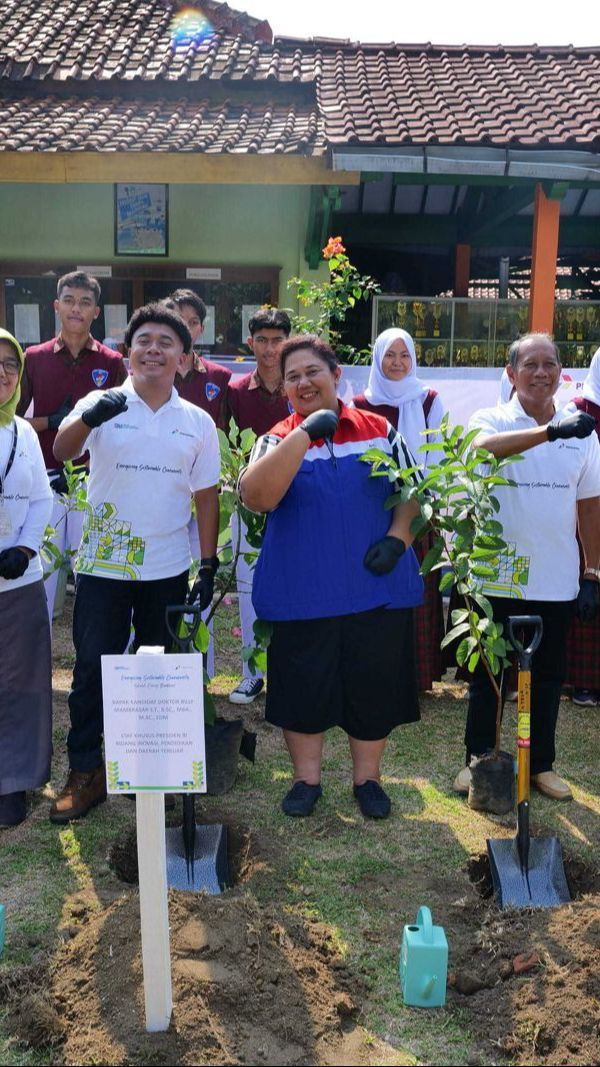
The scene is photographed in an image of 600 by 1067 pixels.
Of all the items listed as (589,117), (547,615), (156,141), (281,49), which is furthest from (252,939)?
(281,49)

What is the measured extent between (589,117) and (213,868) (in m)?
7.02

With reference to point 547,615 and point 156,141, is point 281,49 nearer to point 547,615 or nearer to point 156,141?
point 156,141

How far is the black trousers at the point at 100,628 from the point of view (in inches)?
141

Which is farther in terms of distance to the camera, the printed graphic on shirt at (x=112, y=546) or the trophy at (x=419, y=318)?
the trophy at (x=419, y=318)

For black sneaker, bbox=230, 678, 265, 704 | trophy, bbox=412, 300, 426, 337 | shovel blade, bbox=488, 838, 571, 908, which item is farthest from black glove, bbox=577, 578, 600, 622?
trophy, bbox=412, 300, 426, 337

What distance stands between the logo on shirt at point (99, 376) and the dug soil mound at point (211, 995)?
9.54ft

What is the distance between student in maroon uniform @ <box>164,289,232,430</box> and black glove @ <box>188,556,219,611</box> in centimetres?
127

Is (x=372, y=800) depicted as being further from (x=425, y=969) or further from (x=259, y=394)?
(x=259, y=394)

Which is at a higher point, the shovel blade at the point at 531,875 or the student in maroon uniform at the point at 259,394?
the student in maroon uniform at the point at 259,394

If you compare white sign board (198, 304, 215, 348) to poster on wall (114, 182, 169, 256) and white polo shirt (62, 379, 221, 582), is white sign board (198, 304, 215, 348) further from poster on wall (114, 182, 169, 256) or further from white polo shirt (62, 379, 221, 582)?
white polo shirt (62, 379, 221, 582)

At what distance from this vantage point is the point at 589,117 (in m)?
7.93

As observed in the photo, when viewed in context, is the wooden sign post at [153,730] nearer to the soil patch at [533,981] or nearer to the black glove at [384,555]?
the soil patch at [533,981]

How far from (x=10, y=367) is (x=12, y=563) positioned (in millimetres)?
694

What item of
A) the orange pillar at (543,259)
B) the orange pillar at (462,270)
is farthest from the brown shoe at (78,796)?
the orange pillar at (462,270)
